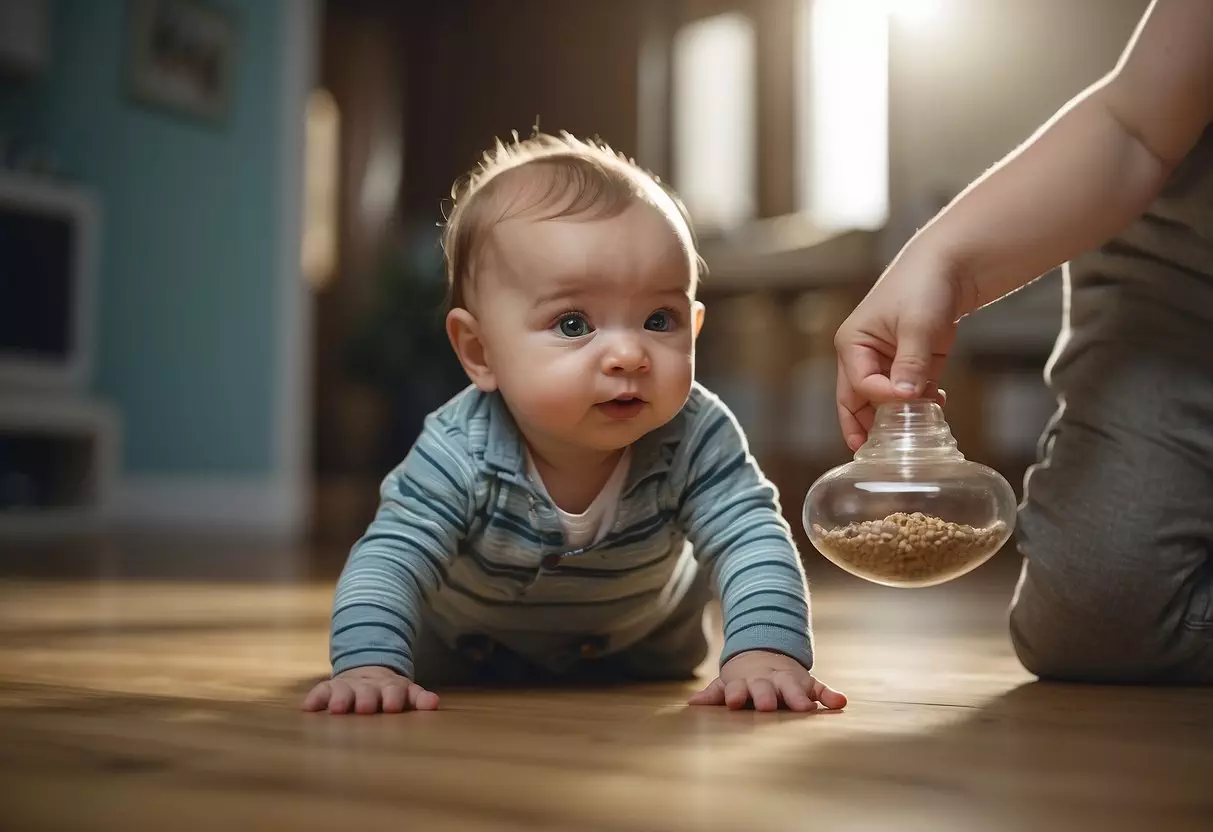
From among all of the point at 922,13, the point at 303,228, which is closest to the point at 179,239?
the point at 303,228

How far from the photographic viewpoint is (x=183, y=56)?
3463 mm

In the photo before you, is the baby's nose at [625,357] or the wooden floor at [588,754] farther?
the baby's nose at [625,357]

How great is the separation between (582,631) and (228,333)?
2.86 m

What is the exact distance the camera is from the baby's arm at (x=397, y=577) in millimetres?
739

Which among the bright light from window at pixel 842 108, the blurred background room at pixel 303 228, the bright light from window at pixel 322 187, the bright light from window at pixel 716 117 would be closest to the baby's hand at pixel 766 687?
the blurred background room at pixel 303 228

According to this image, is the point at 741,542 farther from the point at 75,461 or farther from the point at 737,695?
the point at 75,461

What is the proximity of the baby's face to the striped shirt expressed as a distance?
7 cm

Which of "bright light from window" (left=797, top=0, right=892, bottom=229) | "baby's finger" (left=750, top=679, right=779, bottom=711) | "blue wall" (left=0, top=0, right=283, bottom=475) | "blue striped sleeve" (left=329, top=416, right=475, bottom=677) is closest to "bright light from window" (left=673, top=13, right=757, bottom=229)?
"bright light from window" (left=797, top=0, right=892, bottom=229)

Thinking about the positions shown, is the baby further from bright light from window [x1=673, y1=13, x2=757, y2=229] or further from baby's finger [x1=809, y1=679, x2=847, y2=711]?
bright light from window [x1=673, y1=13, x2=757, y2=229]

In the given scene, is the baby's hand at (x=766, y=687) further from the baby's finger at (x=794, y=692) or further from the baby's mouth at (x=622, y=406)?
the baby's mouth at (x=622, y=406)

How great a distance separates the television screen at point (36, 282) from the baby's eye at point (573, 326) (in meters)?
2.53

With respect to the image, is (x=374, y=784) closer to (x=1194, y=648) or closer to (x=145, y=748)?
(x=145, y=748)

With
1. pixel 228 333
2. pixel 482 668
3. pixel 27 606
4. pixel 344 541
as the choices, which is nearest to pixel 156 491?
pixel 228 333

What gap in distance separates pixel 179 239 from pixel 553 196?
2.95 metres
